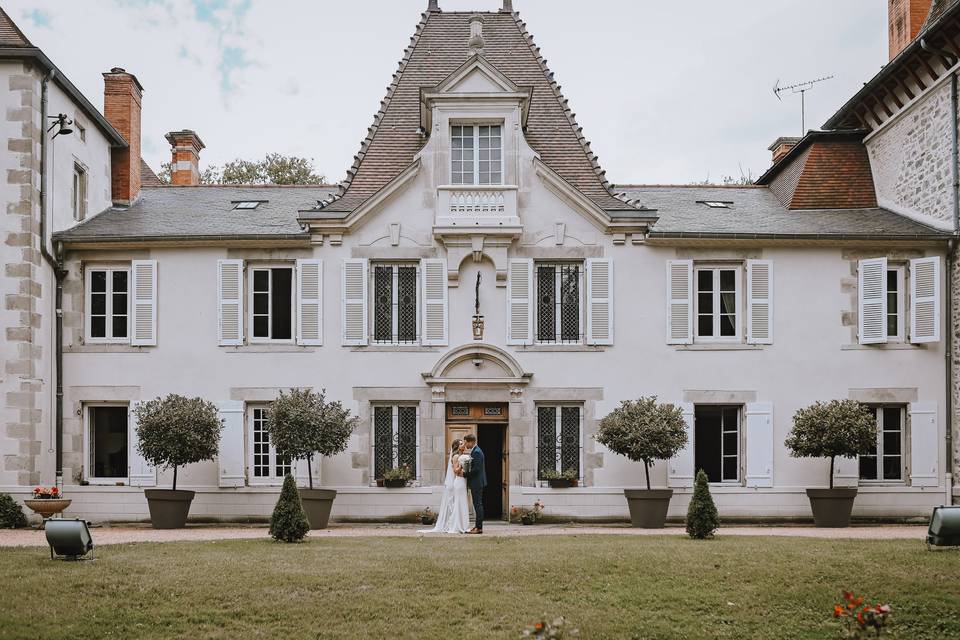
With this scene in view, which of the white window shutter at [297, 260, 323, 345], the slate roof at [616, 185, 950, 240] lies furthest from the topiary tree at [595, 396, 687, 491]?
the white window shutter at [297, 260, 323, 345]

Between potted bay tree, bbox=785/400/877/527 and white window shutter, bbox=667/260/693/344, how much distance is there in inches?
99.5

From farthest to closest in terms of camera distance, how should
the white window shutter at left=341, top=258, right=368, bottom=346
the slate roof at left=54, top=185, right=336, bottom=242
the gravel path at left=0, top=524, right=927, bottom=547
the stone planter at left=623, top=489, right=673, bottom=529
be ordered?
1. the slate roof at left=54, top=185, right=336, bottom=242
2. the white window shutter at left=341, top=258, right=368, bottom=346
3. the stone planter at left=623, top=489, right=673, bottom=529
4. the gravel path at left=0, top=524, right=927, bottom=547

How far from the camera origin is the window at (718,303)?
19891 millimetres

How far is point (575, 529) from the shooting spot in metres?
18.0

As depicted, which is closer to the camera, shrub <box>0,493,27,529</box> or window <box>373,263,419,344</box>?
shrub <box>0,493,27,529</box>

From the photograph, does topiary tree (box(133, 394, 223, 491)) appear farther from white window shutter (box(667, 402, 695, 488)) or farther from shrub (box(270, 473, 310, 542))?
white window shutter (box(667, 402, 695, 488))

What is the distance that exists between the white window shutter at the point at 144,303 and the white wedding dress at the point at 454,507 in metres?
6.30

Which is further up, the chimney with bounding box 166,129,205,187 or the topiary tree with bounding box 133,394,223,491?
the chimney with bounding box 166,129,205,187

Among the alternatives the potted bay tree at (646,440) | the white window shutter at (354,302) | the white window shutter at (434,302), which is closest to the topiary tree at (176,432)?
the white window shutter at (354,302)

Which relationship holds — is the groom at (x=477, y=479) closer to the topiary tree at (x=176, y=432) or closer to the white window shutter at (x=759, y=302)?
the topiary tree at (x=176, y=432)

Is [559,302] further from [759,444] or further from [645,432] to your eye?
[759,444]

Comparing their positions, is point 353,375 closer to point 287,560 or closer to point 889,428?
point 287,560

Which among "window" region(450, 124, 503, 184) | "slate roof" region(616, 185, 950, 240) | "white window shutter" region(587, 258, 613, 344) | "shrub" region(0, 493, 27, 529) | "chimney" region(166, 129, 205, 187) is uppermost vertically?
"chimney" region(166, 129, 205, 187)

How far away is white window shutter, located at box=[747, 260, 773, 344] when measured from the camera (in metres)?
19.6
